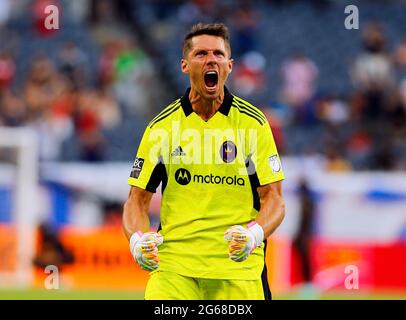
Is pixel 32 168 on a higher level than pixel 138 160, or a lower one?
higher

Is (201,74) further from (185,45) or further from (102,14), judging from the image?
(102,14)

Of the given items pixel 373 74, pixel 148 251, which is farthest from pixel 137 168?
pixel 373 74

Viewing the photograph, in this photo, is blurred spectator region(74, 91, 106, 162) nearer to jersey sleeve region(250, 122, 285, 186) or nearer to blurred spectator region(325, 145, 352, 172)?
blurred spectator region(325, 145, 352, 172)

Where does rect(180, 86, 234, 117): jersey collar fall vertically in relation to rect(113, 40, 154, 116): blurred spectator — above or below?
below

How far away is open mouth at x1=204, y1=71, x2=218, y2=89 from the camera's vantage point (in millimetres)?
7270

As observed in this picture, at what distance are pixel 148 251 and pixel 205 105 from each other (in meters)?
1.11

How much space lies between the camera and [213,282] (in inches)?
284

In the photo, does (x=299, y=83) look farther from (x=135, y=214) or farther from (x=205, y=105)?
(x=135, y=214)

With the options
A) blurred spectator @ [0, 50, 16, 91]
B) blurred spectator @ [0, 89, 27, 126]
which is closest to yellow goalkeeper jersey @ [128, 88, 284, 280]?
blurred spectator @ [0, 89, 27, 126]

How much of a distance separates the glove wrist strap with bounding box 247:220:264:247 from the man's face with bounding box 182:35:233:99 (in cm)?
88
